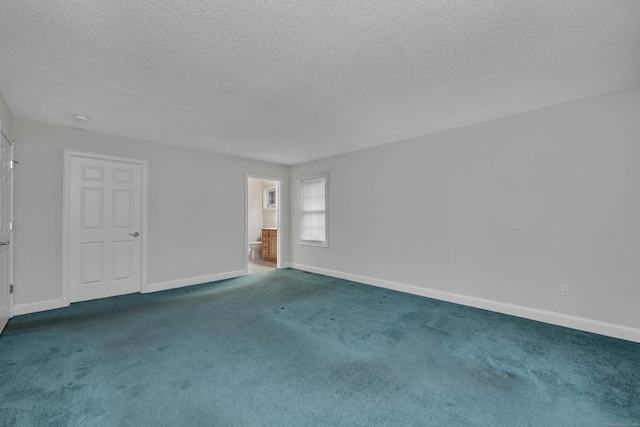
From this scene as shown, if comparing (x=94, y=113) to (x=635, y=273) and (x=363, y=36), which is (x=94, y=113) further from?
(x=635, y=273)

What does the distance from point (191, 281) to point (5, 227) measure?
2.48 meters

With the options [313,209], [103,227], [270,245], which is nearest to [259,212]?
[270,245]

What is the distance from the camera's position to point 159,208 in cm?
461

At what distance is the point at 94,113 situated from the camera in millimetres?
3326

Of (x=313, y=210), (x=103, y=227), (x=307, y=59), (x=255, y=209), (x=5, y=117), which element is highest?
(x=307, y=59)

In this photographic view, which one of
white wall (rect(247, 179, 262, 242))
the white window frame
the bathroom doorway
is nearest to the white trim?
the white window frame

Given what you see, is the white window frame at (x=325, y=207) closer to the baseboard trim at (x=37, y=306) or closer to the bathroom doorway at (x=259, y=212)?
the bathroom doorway at (x=259, y=212)

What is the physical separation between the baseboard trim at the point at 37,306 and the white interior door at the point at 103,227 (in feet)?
0.50

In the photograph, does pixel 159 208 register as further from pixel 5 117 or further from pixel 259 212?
pixel 259 212

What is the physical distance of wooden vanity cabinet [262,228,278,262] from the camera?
747 cm

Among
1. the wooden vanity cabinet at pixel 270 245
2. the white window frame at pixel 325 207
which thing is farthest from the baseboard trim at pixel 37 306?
the wooden vanity cabinet at pixel 270 245

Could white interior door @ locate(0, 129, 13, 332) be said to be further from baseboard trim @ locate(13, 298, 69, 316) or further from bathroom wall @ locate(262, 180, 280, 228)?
bathroom wall @ locate(262, 180, 280, 228)

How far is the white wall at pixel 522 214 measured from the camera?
9.30ft

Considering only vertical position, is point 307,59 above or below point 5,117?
above
